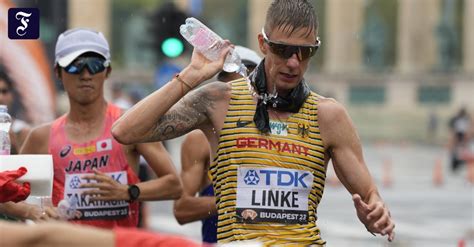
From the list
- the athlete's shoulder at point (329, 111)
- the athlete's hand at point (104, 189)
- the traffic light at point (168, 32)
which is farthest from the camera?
the traffic light at point (168, 32)

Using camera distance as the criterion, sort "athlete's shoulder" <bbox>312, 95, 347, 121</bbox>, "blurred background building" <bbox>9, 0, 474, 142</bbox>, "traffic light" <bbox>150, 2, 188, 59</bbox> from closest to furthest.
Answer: "athlete's shoulder" <bbox>312, 95, 347, 121</bbox>
"traffic light" <bbox>150, 2, 188, 59</bbox>
"blurred background building" <bbox>9, 0, 474, 142</bbox>

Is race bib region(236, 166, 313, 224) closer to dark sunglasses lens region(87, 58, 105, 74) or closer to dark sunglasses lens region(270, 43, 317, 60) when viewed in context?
dark sunglasses lens region(270, 43, 317, 60)

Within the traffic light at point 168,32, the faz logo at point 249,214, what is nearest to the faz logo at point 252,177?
the faz logo at point 249,214

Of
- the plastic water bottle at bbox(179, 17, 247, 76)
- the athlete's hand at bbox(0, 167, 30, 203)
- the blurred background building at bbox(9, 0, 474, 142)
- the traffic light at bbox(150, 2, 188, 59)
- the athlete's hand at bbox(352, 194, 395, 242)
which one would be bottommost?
the athlete's hand at bbox(352, 194, 395, 242)

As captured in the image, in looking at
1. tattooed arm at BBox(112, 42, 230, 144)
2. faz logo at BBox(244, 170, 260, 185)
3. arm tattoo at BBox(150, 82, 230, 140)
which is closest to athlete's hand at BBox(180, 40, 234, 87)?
tattooed arm at BBox(112, 42, 230, 144)

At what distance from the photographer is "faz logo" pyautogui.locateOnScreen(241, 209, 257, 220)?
17.6 feet

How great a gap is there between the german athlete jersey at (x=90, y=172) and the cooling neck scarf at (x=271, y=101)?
1.90 metres

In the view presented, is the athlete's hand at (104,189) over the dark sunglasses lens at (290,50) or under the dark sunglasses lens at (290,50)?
under

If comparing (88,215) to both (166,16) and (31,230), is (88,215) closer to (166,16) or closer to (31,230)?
(31,230)

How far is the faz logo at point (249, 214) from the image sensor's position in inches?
211

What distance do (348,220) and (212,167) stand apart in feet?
56.7

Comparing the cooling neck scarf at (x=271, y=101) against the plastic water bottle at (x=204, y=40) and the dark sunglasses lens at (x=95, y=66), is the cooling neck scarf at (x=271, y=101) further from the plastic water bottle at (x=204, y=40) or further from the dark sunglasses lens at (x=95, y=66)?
the dark sunglasses lens at (x=95, y=66)

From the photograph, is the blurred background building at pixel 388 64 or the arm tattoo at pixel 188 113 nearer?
the arm tattoo at pixel 188 113

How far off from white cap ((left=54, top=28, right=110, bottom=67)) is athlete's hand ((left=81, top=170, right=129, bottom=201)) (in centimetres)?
66
